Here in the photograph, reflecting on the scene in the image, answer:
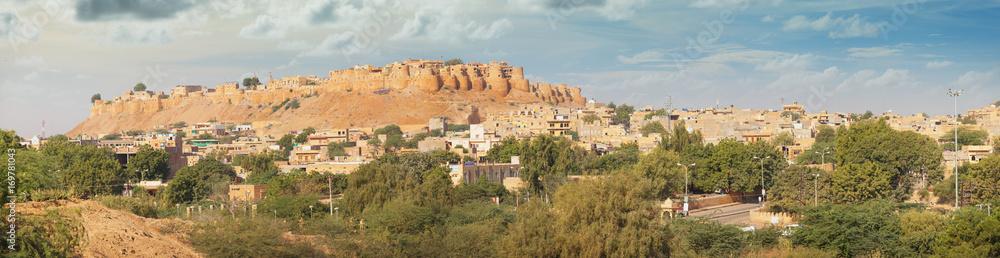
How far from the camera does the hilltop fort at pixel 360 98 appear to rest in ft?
456

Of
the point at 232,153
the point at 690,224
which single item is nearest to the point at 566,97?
the point at 232,153

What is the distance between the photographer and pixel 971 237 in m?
26.4

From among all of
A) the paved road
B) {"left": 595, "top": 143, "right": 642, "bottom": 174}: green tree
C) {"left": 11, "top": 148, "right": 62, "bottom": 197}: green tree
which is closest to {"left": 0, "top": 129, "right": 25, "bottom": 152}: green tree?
{"left": 11, "top": 148, "right": 62, "bottom": 197}: green tree

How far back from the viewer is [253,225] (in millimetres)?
23859

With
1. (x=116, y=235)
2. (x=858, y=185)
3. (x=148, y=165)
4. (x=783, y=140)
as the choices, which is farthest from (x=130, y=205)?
(x=783, y=140)

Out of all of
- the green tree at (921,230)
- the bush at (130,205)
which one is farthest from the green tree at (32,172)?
the green tree at (921,230)

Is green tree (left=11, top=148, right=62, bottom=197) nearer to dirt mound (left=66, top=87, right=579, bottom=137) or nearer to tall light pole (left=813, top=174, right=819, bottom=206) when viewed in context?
tall light pole (left=813, top=174, right=819, bottom=206)

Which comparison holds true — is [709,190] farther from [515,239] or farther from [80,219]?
[80,219]

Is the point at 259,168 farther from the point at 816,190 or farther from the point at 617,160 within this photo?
the point at 816,190

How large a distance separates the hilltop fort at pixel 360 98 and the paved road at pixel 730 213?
86.4m

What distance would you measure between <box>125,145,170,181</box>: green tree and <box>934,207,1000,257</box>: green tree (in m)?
50.5

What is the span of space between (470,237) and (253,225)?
248 inches

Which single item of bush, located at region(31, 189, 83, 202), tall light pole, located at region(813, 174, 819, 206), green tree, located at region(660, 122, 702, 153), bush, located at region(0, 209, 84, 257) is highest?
green tree, located at region(660, 122, 702, 153)

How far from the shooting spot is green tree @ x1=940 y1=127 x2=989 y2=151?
7650 cm
